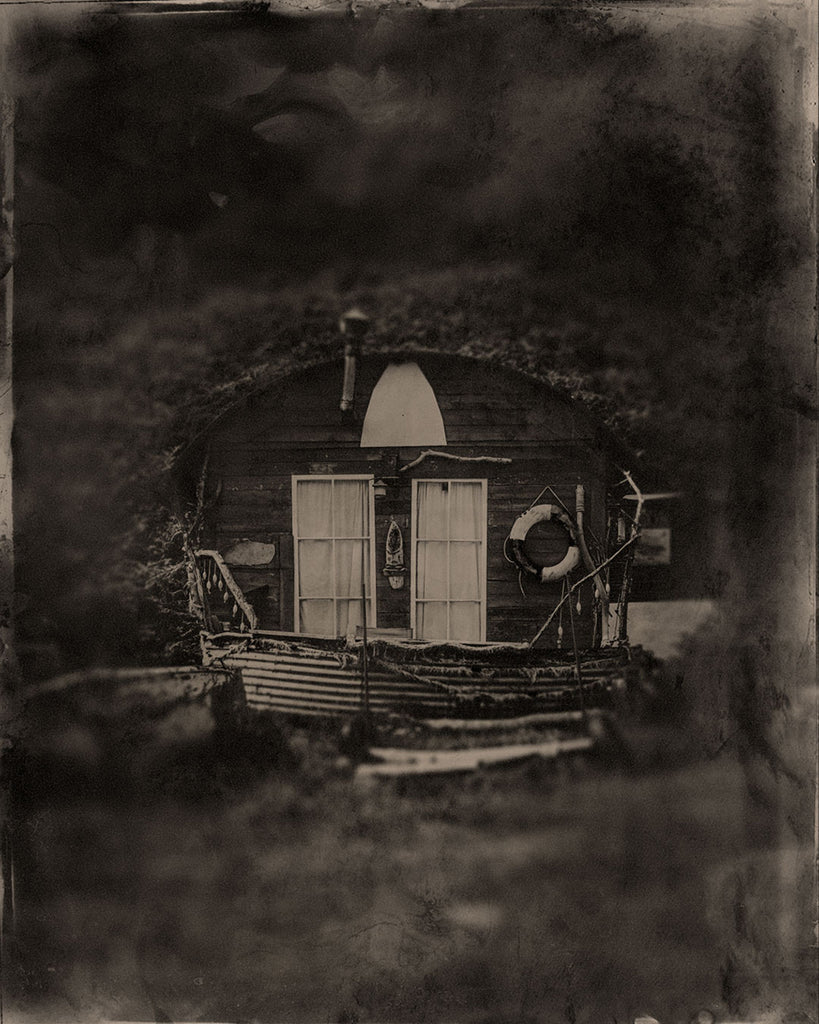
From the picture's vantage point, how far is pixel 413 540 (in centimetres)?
238

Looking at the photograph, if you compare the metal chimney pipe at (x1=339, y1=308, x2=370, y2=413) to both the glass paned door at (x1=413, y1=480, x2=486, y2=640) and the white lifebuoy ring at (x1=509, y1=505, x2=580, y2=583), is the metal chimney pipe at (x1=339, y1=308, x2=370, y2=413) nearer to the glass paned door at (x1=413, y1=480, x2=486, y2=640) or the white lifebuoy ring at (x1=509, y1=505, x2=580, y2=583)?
the glass paned door at (x1=413, y1=480, x2=486, y2=640)

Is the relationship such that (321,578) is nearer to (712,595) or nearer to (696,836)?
(712,595)

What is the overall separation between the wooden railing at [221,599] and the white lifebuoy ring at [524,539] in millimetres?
979

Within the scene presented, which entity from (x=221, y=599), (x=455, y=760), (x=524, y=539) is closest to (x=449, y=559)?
(x=524, y=539)

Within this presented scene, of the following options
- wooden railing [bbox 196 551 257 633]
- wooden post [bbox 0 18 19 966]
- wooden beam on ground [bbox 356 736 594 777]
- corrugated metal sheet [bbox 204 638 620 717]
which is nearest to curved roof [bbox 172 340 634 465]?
wooden railing [bbox 196 551 257 633]

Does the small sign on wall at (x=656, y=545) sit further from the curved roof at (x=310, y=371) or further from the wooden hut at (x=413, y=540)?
the curved roof at (x=310, y=371)

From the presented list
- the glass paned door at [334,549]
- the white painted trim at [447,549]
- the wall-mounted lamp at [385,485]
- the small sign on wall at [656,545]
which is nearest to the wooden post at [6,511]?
the glass paned door at [334,549]

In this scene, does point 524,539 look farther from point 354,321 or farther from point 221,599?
point 221,599

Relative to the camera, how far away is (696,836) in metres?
2.32

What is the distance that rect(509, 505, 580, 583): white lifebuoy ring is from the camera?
2.34 metres

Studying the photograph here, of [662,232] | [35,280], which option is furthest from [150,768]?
[662,232]

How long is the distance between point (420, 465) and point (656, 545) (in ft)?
2.87

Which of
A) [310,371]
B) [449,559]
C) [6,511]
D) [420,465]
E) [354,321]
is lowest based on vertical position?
[449,559]

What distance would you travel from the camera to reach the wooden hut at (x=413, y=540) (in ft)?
7.70
